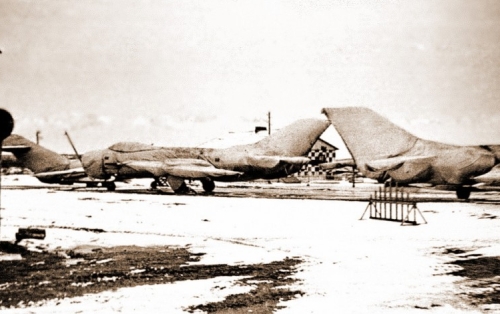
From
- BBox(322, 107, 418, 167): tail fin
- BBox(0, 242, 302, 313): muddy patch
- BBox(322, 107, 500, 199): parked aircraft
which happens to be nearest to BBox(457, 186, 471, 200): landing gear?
BBox(322, 107, 500, 199): parked aircraft

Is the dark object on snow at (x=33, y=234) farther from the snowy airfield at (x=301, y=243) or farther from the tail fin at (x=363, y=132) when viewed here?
the tail fin at (x=363, y=132)

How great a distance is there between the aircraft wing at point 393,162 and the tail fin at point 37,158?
21.6 metres

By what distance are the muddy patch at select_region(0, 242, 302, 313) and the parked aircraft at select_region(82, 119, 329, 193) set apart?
1374 centimetres

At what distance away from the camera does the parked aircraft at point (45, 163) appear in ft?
100

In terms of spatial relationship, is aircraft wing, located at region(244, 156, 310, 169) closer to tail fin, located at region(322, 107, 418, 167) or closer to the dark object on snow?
tail fin, located at region(322, 107, 418, 167)

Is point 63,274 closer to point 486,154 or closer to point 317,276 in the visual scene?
point 317,276

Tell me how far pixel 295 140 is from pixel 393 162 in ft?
23.9

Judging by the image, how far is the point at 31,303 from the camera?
5.67 metres

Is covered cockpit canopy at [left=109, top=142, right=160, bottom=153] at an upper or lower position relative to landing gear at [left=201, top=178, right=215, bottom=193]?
upper

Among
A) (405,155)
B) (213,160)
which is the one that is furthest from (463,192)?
(213,160)

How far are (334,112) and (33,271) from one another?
1054cm

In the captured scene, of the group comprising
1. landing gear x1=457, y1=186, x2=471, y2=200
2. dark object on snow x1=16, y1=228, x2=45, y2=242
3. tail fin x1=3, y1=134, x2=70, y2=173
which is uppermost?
tail fin x1=3, y1=134, x2=70, y2=173

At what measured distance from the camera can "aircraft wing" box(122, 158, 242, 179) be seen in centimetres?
2312

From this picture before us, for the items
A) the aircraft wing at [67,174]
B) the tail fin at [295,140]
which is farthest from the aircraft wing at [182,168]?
the aircraft wing at [67,174]
